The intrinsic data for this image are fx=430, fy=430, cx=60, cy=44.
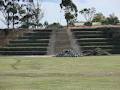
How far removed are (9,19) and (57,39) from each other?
15.1m

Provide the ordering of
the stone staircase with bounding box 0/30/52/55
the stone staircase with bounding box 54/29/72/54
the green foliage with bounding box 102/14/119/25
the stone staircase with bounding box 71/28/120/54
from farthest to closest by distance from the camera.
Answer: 1. the green foliage with bounding box 102/14/119/25
2. the stone staircase with bounding box 54/29/72/54
3. the stone staircase with bounding box 71/28/120/54
4. the stone staircase with bounding box 0/30/52/55

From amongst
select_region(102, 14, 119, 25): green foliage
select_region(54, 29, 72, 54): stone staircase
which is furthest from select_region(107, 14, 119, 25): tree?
select_region(54, 29, 72, 54): stone staircase

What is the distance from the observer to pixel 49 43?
49.1 meters

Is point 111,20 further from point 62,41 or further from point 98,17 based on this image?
point 62,41

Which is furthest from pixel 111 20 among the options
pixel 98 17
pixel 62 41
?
pixel 62 41

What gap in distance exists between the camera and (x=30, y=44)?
160 ft

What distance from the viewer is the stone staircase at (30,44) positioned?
46.3 metres

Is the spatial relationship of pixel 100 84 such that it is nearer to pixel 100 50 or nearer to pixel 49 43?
pixel 100 50

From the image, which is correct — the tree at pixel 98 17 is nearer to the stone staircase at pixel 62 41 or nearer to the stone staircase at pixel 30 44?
the stone staircase at pixel 62 41

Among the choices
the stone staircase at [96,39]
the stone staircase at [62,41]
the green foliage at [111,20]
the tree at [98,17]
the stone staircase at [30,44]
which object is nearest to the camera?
the stone staircase at [30,44]

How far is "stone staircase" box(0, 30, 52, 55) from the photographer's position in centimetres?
4631

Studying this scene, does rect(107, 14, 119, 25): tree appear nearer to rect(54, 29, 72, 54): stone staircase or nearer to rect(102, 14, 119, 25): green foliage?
rect(102, 14, 119, 25): green foliage

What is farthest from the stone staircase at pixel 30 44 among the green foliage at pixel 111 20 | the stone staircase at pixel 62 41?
the green foliage at pixel 111 20

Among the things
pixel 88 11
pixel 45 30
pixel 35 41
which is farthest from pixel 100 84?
pixel 88 11
